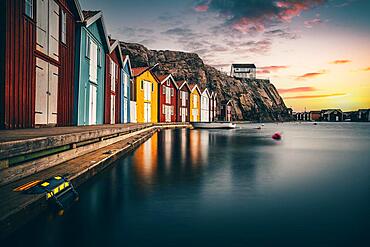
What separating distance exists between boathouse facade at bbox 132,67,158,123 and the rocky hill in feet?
195

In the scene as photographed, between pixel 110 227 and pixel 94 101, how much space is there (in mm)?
17957

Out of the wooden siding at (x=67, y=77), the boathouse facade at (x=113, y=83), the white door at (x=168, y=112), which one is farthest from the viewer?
the white door at (x=168, y=112)

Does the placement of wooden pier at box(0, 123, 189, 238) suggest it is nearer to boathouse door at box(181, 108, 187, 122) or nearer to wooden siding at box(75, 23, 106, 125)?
wooden siding at box(75, 23, 106, 125)

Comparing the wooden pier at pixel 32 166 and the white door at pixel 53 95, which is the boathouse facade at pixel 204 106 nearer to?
the white door at pixel 53 95

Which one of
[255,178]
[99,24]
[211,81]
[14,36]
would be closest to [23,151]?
[255,178]

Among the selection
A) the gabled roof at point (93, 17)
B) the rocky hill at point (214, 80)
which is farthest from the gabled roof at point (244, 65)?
the gabled roof at point (93, 17)

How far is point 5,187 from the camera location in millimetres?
5199

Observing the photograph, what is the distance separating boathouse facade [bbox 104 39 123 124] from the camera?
25.3 m

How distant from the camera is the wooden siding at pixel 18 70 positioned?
10.6 m

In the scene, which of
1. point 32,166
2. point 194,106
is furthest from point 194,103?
point 32,166

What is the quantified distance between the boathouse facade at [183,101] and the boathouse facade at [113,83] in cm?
2592

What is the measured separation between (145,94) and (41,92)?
29810 millimetres

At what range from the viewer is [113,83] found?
2819 centimetres

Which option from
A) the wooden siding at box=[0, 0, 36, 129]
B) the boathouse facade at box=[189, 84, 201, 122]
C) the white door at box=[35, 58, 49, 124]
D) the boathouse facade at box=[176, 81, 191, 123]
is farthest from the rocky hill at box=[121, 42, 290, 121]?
the wooden siding at box=[0, 0, 36, 129]
